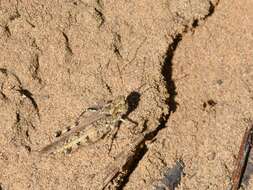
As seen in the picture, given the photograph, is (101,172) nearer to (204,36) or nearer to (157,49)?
(157,49)

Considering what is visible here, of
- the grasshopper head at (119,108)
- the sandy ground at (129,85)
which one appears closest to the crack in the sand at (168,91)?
the sandy ground at (129,85)

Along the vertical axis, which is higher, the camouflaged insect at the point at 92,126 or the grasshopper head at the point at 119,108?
the grasshopper head at the point at 119,108

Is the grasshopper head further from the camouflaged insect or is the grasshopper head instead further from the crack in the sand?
the crack in the sand

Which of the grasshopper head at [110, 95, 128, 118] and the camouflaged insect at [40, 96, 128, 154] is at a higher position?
the grasshopper head at [110, 95, 128, 118]

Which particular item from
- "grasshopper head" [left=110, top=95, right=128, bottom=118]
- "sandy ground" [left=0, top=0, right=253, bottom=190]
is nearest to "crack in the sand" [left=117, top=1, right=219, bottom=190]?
"sandy ground" [left=0, top=0, right=253, bottom=190]

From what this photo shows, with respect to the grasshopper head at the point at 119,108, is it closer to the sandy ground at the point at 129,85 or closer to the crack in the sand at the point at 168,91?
the sandy ground at the point at 129,85

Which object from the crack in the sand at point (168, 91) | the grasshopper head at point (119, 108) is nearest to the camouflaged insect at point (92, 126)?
the grasshopper head at point (119, 108)

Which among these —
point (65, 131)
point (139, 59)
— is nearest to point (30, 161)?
point (65, 131)
